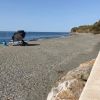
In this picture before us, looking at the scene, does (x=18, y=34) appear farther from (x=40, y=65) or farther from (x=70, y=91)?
(x=70, y=91)

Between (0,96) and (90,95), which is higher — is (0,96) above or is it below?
below

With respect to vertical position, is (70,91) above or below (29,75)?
above

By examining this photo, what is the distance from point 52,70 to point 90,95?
12407 millimetres

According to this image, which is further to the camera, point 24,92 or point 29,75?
point 29,75

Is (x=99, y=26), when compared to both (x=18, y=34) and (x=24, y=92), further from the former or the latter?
(x=24, y=92)

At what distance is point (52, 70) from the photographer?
1756 centimetres

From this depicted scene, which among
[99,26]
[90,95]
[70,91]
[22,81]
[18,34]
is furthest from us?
[99,26]

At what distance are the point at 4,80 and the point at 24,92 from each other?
249 cm

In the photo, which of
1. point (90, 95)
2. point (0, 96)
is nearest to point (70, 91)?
point (90, 95)

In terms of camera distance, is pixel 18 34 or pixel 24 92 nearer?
pixel 24 92

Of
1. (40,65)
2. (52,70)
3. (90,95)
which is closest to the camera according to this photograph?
(90,95)

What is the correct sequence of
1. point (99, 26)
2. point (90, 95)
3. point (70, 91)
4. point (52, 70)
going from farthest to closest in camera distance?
1. point (99, 26)
2. point (52, 70)
3. point (70, 91)
4. point (90, 95)

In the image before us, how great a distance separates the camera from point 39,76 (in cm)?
1561

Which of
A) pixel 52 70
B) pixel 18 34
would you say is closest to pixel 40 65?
pixel 52 70
